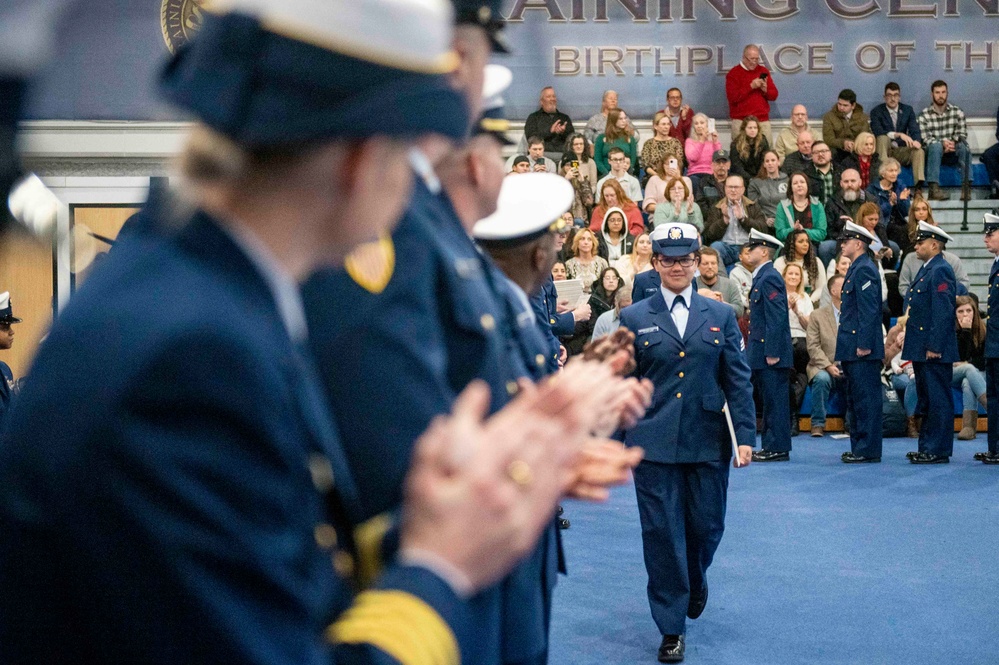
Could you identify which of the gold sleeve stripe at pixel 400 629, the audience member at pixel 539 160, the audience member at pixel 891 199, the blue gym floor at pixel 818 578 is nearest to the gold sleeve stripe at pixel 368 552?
the gold sleeve stripe at pixel 400 629

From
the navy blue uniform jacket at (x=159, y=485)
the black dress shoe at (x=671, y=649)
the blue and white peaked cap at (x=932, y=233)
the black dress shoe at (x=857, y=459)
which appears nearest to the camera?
the navy blue uniform jacket at (x=159, y=485)

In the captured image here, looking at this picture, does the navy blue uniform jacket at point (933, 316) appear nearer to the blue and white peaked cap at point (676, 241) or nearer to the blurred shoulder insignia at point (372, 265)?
the blue and white peaked cap at point (676, 241)

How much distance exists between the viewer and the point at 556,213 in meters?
3.38

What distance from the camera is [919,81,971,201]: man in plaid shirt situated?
14781mm

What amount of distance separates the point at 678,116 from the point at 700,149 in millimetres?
822

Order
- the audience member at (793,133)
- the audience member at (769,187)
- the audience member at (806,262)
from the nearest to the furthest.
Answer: the audience member at (806,262), the audience member at (769,187), the audience member at (793,133)

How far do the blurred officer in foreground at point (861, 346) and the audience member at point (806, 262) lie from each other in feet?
Answer: 4.97

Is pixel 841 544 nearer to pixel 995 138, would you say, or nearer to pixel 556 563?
pixel 556 563

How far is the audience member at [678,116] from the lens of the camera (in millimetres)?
14578

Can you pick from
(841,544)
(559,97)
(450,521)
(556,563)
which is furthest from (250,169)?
(559,97)

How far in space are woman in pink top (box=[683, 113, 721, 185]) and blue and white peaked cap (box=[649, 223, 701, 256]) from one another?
8602 millimetres

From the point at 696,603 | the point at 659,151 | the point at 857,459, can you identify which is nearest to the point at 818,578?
the point at 696,603

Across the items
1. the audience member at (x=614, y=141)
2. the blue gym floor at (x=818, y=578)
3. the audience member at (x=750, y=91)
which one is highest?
the audience member at (x=750, y=91)

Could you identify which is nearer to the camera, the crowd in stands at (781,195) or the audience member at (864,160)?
the crowd in stands at (781,195)
